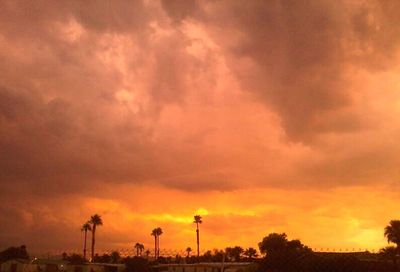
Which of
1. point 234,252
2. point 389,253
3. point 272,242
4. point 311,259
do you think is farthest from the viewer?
point 234,252

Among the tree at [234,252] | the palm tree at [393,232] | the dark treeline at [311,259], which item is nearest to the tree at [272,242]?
the dark treeline at [311,259]

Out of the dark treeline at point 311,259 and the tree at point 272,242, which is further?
the tree at point 272,242

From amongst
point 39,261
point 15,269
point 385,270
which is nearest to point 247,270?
point 385,270

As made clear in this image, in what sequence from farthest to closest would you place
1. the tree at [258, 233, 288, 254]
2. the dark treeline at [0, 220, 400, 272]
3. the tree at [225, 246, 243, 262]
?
the tree at [225, 246, 243, 262] → the tree at [258, 233, 288, 254] → the dark treeline at [0, 220, 400, 272]

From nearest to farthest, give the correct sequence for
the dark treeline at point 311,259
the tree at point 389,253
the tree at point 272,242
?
the dark treeline at point 311,259
the tree at point 389,253
the tree at point 272,242

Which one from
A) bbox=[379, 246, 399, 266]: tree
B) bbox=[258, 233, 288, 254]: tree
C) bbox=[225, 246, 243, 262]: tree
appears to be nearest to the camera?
bbox=[379, 246, 399, 266]: tree

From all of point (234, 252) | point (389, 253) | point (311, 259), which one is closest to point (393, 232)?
point (389, 253)

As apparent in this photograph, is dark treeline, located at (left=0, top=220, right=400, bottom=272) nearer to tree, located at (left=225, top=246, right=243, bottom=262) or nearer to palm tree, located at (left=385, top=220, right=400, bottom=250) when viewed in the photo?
palm tree, located at (left=385, top=220, right=400, bottom=250)

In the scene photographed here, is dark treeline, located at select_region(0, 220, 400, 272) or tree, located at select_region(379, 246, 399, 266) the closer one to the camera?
dark treeline, located at select_region(0, 220, 400, 272)

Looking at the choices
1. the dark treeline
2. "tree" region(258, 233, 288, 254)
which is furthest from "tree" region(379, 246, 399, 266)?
"tree" region(258, 233, 288, 254)

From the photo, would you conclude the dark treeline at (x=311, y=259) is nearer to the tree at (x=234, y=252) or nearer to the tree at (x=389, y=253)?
the tree at (x=389, y=253)

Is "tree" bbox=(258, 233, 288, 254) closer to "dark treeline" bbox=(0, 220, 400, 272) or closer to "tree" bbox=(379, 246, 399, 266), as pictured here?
"dark treeline" bbox=(0, 220, 400, 272)

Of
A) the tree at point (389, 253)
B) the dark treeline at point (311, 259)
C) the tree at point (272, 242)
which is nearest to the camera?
the dark treeline at point (311, 259)

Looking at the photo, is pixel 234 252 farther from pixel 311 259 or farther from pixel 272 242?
pixel 311 259
